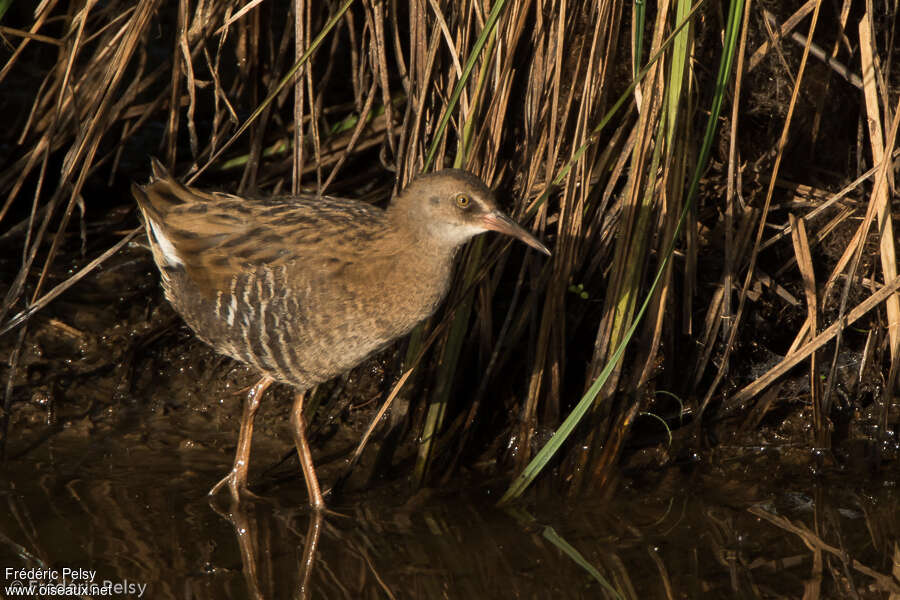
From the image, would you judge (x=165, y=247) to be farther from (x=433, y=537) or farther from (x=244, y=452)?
(x=433, y=537)

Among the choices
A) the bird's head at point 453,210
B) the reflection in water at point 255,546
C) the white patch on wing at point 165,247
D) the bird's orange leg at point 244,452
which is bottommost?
the reflection in water at point 255,546

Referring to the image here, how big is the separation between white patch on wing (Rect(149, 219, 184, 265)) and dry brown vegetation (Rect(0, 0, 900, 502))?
258mm

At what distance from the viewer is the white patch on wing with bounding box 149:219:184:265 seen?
11.9 ft

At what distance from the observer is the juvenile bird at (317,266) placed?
336 cm

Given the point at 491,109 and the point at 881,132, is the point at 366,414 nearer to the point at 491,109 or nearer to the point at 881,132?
the point at 491,109

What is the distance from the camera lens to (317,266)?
3424mm

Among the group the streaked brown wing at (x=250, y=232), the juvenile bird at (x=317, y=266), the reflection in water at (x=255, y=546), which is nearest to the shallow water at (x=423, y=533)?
the reflection in water at (x=255, y=546)

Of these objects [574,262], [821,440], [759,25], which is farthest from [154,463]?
[759,25]

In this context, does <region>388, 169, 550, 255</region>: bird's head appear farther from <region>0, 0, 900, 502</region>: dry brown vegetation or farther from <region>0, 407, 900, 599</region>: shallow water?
<region>0, 407, 900, 599</region>: shallow water

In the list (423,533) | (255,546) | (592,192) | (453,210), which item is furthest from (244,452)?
(592,192)

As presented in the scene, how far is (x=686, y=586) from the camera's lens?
3.37m

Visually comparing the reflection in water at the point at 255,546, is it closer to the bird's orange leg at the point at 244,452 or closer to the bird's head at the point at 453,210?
the bird's orange leg at the point at 244,452

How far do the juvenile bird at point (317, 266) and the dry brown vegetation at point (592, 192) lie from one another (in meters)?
0.25

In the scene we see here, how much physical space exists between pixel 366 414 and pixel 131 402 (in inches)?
36.7
